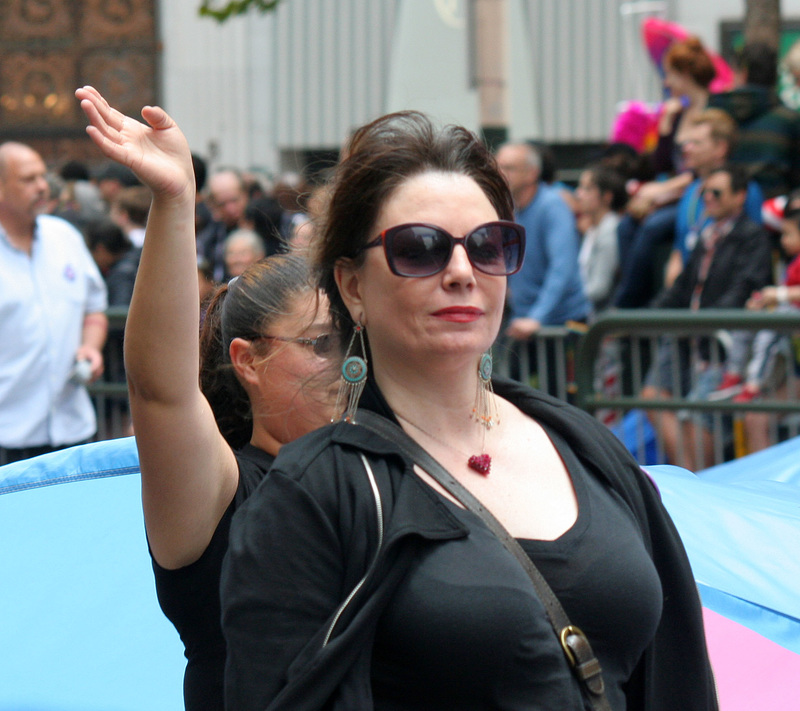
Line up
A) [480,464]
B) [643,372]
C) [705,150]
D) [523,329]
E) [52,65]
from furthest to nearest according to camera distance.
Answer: [52,65], [705,150], [523,329], [643,372], [480,464]

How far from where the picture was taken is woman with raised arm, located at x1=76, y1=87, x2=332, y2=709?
1.52 metres

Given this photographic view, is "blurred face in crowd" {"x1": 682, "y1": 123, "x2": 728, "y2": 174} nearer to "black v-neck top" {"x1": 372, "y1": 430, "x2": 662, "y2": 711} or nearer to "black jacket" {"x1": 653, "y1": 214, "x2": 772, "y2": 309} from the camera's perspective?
"black jacket" {"x1": 653, "y1": 214, "x2": 772, "y2": 309}

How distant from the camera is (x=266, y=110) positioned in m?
15.1

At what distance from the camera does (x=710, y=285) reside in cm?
532

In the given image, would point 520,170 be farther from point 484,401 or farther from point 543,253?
point 484,401

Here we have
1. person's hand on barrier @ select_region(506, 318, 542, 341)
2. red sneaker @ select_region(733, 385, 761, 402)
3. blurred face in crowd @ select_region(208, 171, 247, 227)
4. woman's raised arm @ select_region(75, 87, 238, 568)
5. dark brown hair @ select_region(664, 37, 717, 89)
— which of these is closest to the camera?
woman's raised arm @ select_region(75, 87, 238, 568)

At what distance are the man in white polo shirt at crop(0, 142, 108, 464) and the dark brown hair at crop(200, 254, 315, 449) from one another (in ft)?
8.95

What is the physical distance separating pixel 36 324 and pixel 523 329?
2.34m

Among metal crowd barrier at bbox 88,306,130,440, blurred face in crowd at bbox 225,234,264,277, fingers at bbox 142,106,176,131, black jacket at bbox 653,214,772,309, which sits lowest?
metal crowd barrier at bbox 88,306,130,440

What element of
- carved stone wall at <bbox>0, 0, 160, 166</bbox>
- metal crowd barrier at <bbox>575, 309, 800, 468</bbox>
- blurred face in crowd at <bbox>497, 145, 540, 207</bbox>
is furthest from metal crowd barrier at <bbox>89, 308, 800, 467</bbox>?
carved stone wall at <bbox>0, 0, 160, 166</bbox>

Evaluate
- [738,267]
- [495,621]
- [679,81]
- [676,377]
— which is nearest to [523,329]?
[676,377]

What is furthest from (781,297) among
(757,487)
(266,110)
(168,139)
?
(266,110)

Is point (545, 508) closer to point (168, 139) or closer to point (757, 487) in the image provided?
point (168, 139)

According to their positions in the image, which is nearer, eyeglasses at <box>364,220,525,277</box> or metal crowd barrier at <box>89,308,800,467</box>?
eyeglasses at <box>364,220,525,277</box>
